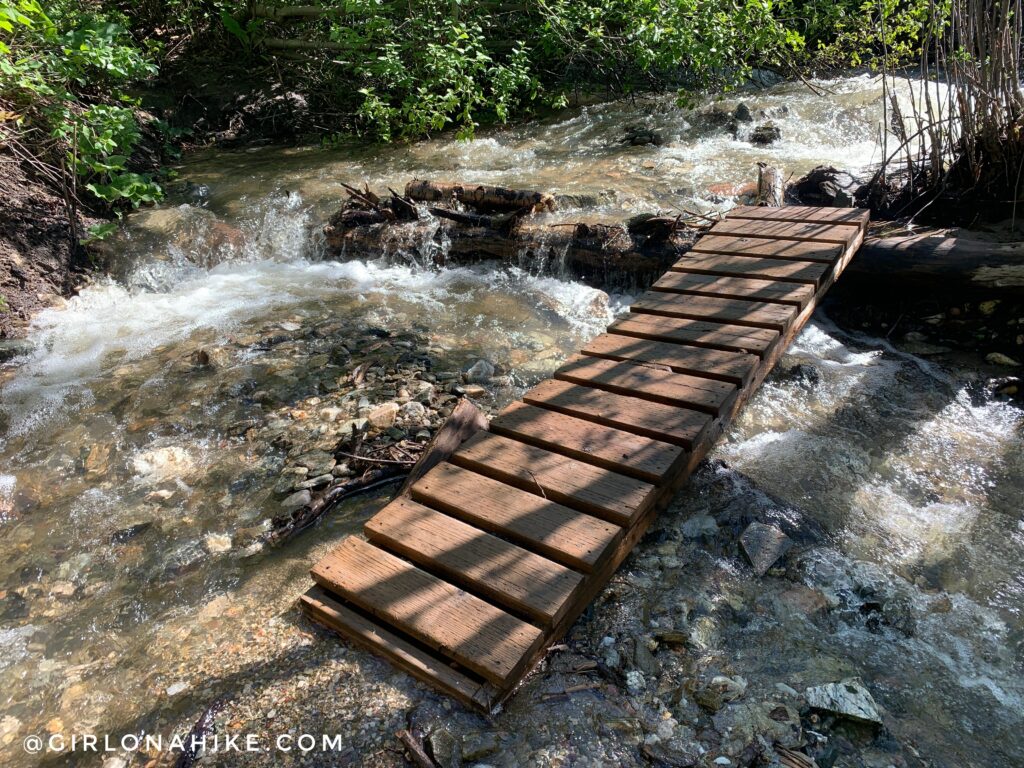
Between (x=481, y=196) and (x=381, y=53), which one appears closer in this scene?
(x=481, y=196)

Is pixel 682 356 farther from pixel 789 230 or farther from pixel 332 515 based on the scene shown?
pixel 332 515

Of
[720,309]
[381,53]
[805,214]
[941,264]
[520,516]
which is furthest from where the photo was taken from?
[381,53]

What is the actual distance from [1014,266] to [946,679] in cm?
298

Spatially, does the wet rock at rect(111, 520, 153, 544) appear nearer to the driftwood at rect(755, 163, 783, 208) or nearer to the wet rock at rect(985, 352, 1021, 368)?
the wet rock at rect(985, 352, 1021, 368)

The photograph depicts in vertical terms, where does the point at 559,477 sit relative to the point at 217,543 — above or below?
above

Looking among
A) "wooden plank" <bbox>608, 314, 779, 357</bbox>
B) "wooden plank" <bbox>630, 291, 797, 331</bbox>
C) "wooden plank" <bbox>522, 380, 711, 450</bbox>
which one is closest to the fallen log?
"wooden plank" <bbox>630, 291, 797, 331</bbox>

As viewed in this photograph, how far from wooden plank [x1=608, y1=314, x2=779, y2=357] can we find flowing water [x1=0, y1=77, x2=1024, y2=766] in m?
0.43

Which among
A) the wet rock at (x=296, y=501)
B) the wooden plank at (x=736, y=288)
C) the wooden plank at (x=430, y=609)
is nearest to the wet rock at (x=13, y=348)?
the wet rock at (x=296, y=501)

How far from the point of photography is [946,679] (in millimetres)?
2232

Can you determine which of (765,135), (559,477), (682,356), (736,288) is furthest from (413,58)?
(559,477)

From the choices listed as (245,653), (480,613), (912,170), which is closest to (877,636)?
(480,613)

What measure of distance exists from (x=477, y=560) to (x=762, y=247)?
11.5ft

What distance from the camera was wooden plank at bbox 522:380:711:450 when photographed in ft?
10.1

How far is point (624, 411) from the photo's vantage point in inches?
130
